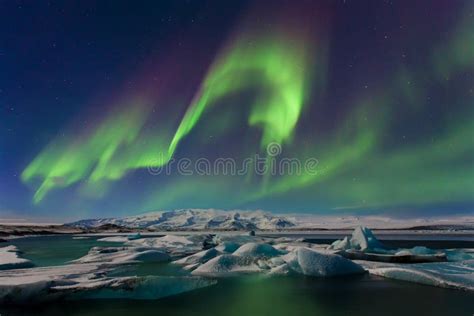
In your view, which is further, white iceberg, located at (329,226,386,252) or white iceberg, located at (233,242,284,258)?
white iceberg, located at (329,226,386,252)

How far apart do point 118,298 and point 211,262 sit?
7483 millimetres

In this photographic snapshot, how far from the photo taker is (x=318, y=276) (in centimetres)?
1809

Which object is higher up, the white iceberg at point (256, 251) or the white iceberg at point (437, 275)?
the white iceberg at point (256, 251)

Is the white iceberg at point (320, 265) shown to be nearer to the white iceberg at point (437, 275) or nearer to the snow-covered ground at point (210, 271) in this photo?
the snow-covered ground at point (210, 271)

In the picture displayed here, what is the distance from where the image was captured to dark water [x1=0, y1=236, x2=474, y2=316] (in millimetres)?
10961

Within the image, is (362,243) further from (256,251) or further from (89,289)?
(89,289)

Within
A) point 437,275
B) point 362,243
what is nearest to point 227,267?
point 437,275

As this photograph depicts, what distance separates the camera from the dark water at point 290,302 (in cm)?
1096

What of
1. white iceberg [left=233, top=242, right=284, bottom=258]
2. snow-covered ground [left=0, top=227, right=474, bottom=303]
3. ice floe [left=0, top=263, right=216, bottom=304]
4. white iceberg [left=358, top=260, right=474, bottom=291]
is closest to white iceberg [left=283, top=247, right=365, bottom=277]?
snow-covered ground [left=0, top=227, right=474, bottom=303]

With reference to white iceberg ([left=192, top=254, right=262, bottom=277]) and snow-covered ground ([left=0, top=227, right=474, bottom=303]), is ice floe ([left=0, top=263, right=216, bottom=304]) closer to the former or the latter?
snow-covered ground ([left=0, top=227, right=474, bottom=303])

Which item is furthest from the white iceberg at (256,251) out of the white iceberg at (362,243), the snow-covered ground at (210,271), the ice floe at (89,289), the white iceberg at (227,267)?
the white iceberg at (362,243)

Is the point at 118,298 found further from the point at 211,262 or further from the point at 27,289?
the point at 211,262

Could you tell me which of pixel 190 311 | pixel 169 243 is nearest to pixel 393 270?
pixel 190 311

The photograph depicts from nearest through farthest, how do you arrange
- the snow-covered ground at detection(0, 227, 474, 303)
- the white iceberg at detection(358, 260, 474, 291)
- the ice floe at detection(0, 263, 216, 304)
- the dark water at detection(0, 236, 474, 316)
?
the dark water at detection(0, 236, 474, 316)
the ice floe at detection(0, 263, 216, 304)
the snow-covered ground at detection(0, 227, 474, 303)
the white iceberg at detection(358, 260, 474, 291)
